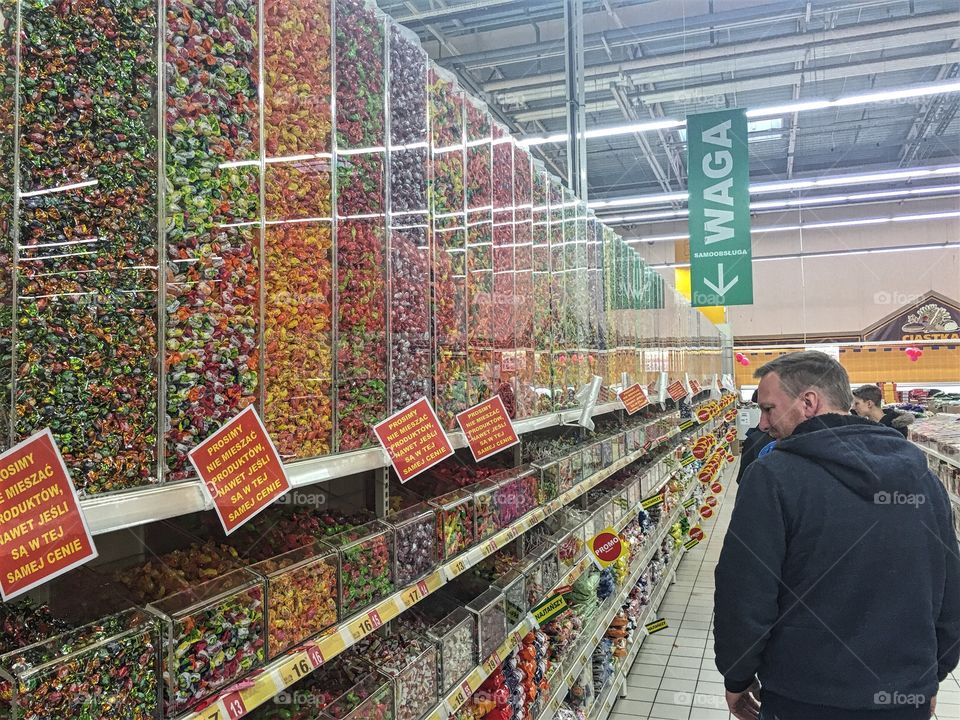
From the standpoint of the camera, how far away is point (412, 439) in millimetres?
2139

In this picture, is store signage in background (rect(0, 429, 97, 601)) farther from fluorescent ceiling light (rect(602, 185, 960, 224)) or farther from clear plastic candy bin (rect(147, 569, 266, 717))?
fluorescent ceiling light (rect(602, 185, 960, 224))

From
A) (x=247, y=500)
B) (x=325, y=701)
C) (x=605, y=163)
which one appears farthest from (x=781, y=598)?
(x=605, y=163)

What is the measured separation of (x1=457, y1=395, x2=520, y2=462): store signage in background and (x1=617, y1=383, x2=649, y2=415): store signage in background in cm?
231

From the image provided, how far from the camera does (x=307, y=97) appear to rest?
6.34ft

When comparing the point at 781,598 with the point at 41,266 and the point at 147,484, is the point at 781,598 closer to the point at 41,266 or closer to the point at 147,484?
the point at 147,484

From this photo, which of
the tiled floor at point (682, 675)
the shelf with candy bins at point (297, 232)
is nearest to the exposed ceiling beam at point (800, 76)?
the tiled floor at point (682, 675)

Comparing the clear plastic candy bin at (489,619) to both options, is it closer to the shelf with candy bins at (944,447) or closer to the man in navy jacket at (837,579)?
the man in navy jacket at (837,579)

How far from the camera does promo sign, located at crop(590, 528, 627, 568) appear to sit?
3.66m

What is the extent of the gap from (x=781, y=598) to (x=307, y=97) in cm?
191

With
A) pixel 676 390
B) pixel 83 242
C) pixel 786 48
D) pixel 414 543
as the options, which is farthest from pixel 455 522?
pixel 786 48

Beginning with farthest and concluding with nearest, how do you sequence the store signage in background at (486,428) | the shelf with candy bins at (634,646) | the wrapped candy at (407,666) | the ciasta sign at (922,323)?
the ciasta sign at (922,323), the shelf with candy bins at (634,646), the store signage in background at (486,428), the wrapped candy at (407,666)

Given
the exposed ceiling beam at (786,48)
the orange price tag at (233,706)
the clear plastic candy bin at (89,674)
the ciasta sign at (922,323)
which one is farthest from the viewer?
the ciasta sign at (922,323)

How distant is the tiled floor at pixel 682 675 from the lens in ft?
14.4

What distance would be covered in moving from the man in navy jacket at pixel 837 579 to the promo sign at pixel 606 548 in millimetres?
1480
